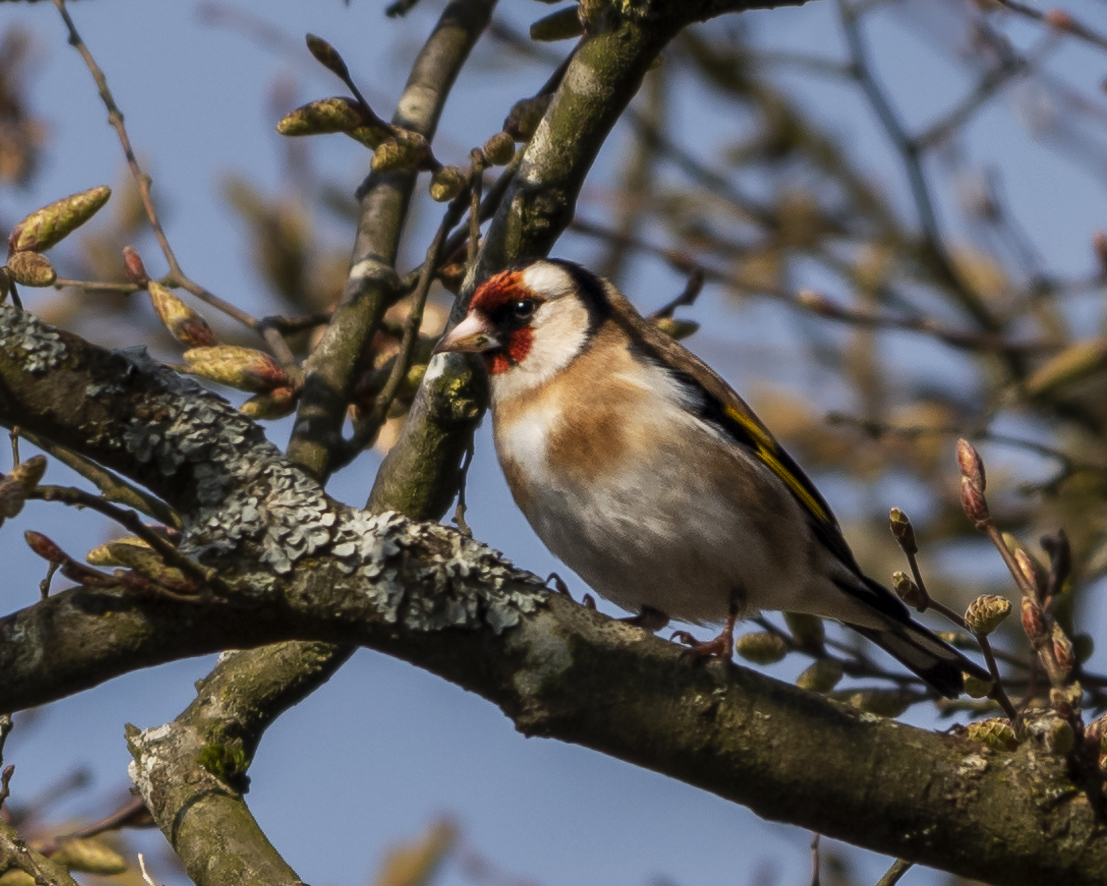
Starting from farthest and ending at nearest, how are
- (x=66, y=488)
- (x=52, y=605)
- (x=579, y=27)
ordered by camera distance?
(x=579, y=27) → (x=52, y=605) → (x=66, y=488)

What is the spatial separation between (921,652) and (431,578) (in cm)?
244

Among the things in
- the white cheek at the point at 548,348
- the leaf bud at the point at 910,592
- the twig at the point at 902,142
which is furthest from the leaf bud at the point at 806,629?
the twig at the point at 902,142

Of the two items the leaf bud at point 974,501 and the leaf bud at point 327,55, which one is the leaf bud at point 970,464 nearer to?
the leaf bud at point 974,501

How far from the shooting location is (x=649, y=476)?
12.1ft

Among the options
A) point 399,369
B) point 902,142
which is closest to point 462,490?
point 399,369

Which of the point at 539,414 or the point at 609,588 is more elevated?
the point at 539,414

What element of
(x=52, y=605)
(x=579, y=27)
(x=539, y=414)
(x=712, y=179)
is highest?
(x=712, y=179)

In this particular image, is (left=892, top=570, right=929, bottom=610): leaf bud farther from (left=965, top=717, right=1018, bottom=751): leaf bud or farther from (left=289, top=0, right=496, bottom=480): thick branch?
(left=289, top=0, right=496, bottom=480): thick branch

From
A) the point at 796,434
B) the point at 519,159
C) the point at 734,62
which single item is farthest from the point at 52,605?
the point at 734,62

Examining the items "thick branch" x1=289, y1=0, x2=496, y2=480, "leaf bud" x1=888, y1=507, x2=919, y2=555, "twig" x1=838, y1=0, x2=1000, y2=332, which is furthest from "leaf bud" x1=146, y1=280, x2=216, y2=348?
"twig" x1=838, y1=0, x2=1000, y2=332

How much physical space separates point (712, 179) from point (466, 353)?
379cm

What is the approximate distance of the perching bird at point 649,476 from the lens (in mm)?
3705

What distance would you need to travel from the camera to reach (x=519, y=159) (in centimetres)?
367

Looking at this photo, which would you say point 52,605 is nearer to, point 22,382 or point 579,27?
point 22,382
